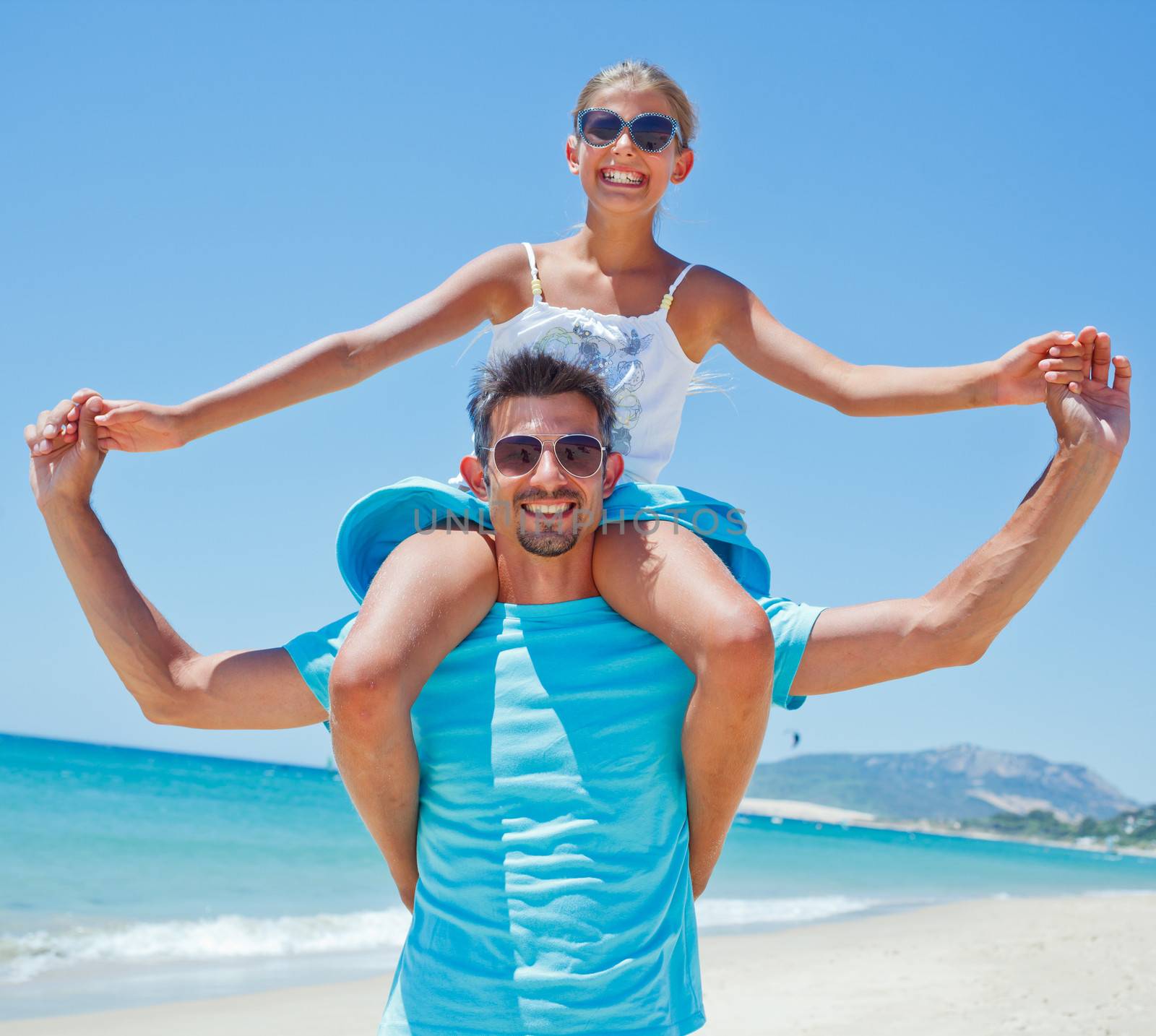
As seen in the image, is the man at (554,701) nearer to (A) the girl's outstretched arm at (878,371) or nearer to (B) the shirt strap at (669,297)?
(A) the girl's outstretched arm at (878,371)

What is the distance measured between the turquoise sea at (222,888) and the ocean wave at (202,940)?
30 mm

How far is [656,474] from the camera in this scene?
10.7ft

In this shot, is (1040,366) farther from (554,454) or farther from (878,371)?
(554,454)

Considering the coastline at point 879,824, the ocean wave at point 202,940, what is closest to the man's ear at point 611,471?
the ocean wave at point 202,940

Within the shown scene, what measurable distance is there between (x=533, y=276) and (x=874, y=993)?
26.0 feet

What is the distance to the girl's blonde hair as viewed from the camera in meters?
3.37

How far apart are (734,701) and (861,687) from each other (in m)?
0.55

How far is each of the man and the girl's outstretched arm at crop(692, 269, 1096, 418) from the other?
8 centimetres

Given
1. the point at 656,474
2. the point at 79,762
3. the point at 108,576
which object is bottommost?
the point at 108,576

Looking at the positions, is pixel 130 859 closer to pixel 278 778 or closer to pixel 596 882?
pixel 596 882

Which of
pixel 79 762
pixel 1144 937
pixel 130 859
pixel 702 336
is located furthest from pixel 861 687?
pixel 79 762

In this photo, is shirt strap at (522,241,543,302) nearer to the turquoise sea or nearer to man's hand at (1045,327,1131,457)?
man's hand at (1045,327,1131,457)

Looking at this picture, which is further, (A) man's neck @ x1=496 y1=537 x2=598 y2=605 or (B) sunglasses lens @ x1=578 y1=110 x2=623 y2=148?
(B) sunglasses lens @ x1=578 y1=110 x2=623 y2=148

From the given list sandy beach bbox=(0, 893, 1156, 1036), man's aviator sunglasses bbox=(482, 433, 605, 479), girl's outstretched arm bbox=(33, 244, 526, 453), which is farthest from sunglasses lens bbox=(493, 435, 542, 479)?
sandy beach bbox=(0, 893, 1156, 1036)
